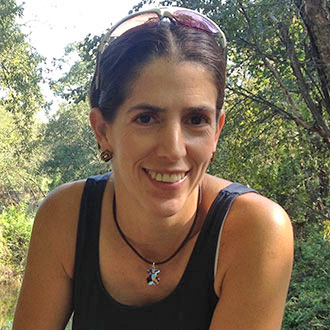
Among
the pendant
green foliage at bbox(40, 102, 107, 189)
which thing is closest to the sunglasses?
the pendant

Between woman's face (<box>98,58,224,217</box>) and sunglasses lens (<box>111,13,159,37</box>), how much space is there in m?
0.13

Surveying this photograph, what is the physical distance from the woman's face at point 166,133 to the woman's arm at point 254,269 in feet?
0.53

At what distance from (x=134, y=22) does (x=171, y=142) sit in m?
0.31

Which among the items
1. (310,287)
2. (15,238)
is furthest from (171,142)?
(15,238)

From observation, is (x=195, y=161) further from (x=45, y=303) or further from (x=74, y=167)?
(x=74, y=167)

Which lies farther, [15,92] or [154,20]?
[15,92]

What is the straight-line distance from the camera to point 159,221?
1.16m

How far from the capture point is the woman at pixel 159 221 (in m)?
0.98

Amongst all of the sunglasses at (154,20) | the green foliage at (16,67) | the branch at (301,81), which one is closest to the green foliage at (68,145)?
the green foliage at (16,67)

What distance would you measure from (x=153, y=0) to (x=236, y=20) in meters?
0.73

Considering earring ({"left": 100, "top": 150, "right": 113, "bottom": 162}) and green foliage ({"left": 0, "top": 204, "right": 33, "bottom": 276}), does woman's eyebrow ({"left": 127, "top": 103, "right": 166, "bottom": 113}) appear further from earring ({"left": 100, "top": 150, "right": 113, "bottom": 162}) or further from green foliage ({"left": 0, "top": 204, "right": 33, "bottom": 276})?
green foliage ({"left": 0, "top": 204, "right": 33, "bottom": 276})

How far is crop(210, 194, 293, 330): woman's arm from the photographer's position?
1.02 meters

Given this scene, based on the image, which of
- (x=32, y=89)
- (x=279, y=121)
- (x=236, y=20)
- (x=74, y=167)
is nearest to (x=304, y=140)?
(x=279, y=121)

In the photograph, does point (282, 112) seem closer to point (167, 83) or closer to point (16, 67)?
point (167, 83)
